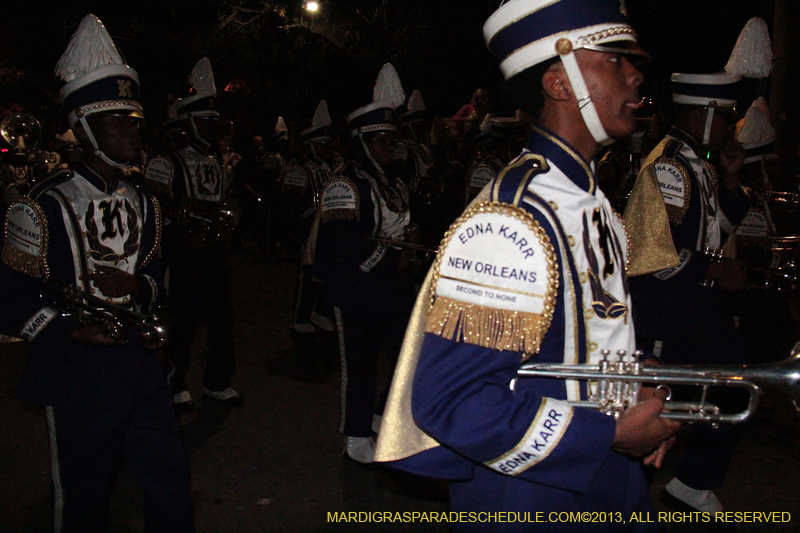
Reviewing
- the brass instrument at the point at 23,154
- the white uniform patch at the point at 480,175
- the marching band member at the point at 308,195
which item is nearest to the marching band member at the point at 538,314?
the marching band member at the point at 308,195

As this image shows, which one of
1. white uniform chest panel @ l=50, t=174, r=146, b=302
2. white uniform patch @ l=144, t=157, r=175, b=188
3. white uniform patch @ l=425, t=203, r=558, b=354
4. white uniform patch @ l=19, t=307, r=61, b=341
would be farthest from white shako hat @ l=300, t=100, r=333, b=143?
white uniform patch @ l=425, t=203, r=558, b=354

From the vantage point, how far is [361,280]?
474 centimetres

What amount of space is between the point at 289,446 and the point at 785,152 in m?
8.13

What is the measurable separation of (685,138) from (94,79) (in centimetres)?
318

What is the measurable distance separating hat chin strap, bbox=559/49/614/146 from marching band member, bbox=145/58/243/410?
14.3 feet

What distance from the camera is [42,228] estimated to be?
10.2 ft

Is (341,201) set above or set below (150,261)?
above

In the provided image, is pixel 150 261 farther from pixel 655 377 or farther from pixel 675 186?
pixel 675 186

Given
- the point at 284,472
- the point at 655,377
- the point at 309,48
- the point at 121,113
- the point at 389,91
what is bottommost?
the point at 284,472

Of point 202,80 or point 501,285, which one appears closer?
point 501,285

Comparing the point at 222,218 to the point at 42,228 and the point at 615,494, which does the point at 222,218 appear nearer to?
the point at 42,228

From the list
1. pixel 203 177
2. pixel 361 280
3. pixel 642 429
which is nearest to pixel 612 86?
pixel 642 429

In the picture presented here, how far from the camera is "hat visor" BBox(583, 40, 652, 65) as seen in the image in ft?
6.05

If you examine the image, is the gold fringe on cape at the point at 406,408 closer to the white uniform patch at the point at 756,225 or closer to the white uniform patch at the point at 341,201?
the white uniform patch at the point at 341,201
